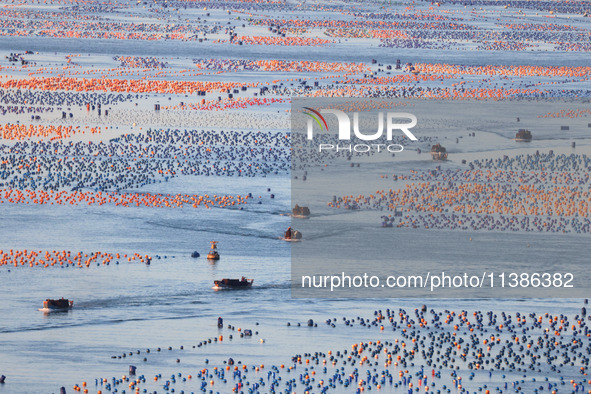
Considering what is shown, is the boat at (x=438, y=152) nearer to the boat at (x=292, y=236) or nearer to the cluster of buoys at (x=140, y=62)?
the boat at (x=292, y=236)

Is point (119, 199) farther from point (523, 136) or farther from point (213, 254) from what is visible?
point (523, 136)

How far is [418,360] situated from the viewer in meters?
59.2

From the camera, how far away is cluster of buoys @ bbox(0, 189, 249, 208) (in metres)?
91.6

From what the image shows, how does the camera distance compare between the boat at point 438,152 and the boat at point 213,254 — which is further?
the boat at point 438,152

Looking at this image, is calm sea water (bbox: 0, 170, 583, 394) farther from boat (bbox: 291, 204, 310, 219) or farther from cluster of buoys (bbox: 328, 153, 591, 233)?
cluster of buoys (bbox: 328, 153, 591, 233)

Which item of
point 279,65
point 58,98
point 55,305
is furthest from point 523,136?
point 279,65

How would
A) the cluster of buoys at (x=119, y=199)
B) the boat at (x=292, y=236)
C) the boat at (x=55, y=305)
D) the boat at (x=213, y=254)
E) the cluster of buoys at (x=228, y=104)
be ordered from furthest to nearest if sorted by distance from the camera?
the cluster of buoys at (x=228, y=104), the cluster of buoys at (x=119, y=199), the boat at (x=292, y=236), the boat at (x=213, y=254), the boat at (x=55, y=305)

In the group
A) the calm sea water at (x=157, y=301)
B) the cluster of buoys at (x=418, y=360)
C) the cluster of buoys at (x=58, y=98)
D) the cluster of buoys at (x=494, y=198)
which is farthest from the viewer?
the cluster of buoys at (x=58, y=98)

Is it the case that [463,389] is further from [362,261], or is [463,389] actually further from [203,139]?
[203,139]

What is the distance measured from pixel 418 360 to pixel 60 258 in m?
24.9

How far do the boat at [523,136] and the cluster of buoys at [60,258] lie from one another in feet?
164

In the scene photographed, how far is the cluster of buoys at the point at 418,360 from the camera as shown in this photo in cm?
5547

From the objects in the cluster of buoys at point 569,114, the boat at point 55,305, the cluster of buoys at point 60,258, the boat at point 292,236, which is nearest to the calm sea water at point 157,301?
the boat at point 55,305

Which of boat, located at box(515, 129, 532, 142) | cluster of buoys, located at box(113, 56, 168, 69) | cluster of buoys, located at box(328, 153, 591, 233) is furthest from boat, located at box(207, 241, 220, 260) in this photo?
cluster of buoys, located at box(113, 56, 168, 69)
